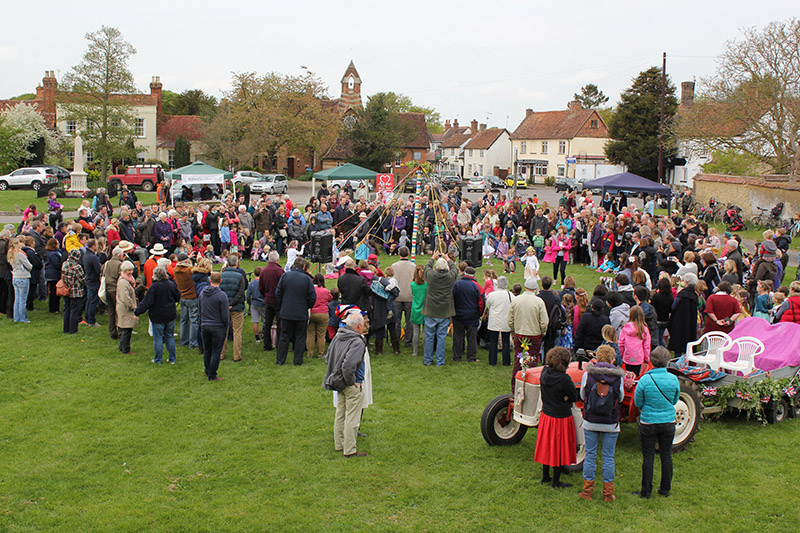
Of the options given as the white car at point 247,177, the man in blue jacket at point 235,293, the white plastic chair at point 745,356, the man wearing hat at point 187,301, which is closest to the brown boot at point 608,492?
the white plastic chair at point 745,356

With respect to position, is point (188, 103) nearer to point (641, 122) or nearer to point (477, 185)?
point (477, 185)

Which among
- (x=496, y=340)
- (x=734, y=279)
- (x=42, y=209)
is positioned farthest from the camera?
(x=42, y=209)

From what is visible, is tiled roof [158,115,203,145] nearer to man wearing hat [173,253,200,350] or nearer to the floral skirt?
man wearing hat [173,253,200,350]

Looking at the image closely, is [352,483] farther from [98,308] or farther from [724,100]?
[724,100]

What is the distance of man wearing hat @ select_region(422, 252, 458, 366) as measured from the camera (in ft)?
33.5

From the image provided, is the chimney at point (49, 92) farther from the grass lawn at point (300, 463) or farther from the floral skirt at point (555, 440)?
the floral skirt at point (555, 440)

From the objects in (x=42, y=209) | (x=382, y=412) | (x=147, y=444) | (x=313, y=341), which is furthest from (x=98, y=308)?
(x=42, y=209)

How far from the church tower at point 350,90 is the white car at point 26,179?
35.8m

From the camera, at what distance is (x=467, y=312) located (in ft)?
33.8

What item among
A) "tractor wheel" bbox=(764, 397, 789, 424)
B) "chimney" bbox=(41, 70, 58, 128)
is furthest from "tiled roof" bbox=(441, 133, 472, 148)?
"tractor wheel" bbox=(764, 397, 789, 424)

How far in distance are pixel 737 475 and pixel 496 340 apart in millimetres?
4126

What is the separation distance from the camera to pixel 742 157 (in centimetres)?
3528

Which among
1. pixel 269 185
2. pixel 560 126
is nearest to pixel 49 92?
pixel 269 185

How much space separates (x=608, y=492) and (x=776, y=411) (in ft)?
11.0
